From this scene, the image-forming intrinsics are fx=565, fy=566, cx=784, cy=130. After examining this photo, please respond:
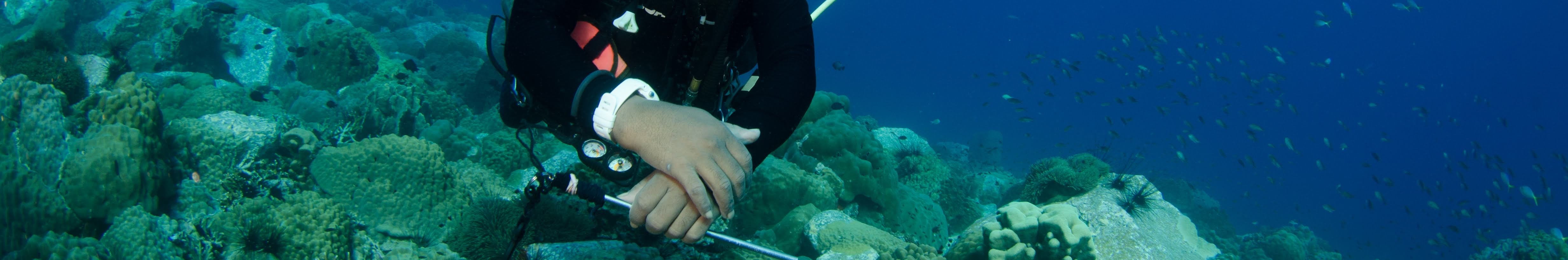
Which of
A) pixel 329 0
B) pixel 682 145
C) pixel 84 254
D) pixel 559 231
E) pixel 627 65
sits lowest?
pixel 329 0

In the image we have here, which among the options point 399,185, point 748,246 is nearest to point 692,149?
point 748,246

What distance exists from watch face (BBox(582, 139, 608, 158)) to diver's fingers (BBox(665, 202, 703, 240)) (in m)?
0.60

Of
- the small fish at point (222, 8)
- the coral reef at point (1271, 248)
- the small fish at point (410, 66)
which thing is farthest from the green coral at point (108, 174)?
the coral reef at point (1271, 248)

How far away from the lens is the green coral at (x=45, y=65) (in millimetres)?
6582

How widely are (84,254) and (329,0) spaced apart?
2538 centimetres

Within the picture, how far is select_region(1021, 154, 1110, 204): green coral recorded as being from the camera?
7.38 metres

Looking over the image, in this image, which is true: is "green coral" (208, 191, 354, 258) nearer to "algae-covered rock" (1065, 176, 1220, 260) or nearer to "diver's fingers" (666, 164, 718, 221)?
"diver's fingers" (666, 164, 718, 221)

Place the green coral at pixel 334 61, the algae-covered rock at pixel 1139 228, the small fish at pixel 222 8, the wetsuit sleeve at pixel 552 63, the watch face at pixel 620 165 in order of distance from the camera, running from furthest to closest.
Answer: the green coral at pixel 334 61 → the small fish at pixel 222 8 → the algae-covered rock at pixel 1139 228 → the watch face at pixel 620 165 → the wetsuit sleeve at pixel 552 63

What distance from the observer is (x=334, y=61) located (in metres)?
10.5

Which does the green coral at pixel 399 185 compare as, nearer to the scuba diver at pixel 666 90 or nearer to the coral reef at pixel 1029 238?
the scuba diver at pixel 666 90

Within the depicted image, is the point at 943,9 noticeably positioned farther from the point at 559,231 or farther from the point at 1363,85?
the point at 559,231

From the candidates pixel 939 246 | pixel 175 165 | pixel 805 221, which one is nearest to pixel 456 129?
pixel 175 165

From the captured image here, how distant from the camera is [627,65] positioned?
2.17m

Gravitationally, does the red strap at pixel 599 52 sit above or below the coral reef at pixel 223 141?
above
